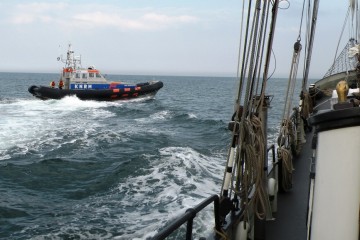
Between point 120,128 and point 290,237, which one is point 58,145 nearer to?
point 120,128

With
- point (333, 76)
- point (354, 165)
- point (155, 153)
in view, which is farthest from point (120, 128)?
point (354, 165)

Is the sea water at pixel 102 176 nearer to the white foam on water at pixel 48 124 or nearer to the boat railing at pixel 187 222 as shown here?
the white foam on water at pixel 48 124

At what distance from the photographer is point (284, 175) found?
4812 mm

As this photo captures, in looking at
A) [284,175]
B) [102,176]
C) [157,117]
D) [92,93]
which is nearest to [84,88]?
[92,93]

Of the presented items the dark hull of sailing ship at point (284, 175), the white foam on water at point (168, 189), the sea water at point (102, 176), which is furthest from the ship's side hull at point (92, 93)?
the dark hull of sailing ship at point (284, 175)

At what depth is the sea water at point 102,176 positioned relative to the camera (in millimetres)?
6730

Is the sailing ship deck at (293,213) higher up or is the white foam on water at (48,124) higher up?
the sailing ship deck at (293,213)

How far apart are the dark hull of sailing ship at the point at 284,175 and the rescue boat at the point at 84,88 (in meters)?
25.1

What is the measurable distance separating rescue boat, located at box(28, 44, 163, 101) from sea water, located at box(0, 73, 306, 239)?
9.71 meters

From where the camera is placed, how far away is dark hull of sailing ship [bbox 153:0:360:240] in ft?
5.22

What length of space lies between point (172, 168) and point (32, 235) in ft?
14.5

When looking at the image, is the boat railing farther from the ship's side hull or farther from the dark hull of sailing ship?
the ship's side hull

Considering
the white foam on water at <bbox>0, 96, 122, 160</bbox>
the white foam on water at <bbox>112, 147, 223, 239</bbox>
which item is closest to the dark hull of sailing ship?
the white foam on water at <bbox>112, 147, 223, 239</bbox>

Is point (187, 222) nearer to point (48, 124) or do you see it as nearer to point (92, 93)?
point (48, 124)
